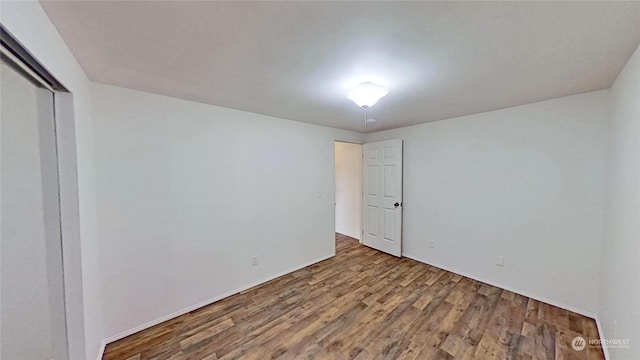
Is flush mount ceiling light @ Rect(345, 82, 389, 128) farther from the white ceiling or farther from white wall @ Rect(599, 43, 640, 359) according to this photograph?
white wall @ Rect(599, 43, 640, 359)

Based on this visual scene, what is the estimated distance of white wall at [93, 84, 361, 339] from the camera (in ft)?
6.50

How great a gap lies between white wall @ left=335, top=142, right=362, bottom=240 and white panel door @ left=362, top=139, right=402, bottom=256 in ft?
0.99

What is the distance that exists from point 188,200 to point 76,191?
96 cm

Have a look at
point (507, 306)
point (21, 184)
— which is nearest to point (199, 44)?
point (21, 184)

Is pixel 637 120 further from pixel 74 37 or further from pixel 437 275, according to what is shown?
pixel 74 37

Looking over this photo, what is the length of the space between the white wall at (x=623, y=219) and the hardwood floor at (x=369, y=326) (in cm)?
44

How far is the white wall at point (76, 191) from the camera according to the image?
1.18 metres

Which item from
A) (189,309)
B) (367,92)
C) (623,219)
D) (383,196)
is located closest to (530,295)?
(623,219)

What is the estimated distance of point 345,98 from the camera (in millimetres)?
2332

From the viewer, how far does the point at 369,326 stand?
2.14 meters

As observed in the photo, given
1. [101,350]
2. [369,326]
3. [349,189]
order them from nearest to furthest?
1. [101,350]
2. [369,326]
3. [349,189]

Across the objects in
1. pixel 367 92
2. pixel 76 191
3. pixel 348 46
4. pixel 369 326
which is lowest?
pixel 369 326

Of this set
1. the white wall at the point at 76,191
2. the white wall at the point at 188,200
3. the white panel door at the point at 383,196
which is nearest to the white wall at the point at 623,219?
the white panel door at the point at 383,196

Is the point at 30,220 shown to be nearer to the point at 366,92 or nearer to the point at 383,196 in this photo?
the point at 366,92
